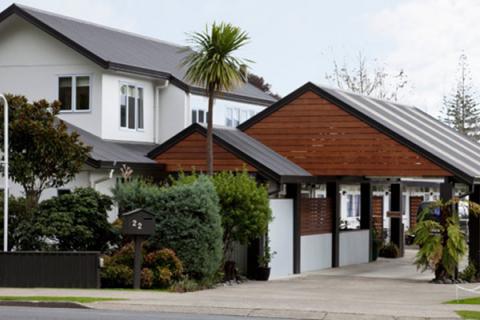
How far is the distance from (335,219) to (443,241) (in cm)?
672

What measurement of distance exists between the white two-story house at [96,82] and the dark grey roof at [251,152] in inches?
60.9

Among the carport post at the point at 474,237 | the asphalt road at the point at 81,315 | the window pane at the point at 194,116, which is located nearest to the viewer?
the asphalt road at the point at 81,315

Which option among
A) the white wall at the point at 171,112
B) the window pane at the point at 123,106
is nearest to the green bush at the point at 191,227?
the window pane at the point at 123,106

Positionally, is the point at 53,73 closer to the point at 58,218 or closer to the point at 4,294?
the point at 58,218

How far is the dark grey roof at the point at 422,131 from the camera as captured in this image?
108ft

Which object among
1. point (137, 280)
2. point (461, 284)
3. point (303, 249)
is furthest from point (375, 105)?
point (137, 280)

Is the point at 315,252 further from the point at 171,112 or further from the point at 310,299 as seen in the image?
the point at 310,299

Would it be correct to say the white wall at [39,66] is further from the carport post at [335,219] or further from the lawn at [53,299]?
the lawn at [53,299]

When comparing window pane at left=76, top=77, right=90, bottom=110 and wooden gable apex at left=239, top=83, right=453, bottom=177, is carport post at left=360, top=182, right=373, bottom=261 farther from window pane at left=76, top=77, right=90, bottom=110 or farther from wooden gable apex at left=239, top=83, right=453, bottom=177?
window pane at left=76, top=77, right=90, bottom=110

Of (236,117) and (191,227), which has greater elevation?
(236,117)

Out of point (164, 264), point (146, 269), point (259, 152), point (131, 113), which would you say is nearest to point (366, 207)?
point (259, 152)

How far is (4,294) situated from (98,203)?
16.9 ft

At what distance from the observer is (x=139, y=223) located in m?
27.2

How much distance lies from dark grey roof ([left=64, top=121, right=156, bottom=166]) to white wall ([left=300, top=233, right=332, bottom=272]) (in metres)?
5.31
